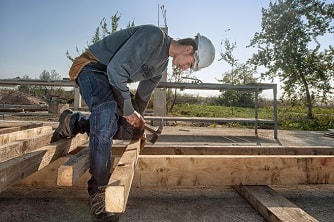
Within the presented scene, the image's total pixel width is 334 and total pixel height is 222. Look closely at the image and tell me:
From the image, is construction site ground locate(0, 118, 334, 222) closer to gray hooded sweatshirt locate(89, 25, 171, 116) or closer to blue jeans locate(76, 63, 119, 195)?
blue jeans locate(76, 63, 119, 195)

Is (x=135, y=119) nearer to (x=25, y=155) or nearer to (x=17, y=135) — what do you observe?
(x=25, y=155)

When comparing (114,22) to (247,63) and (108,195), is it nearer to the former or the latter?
(247,63)

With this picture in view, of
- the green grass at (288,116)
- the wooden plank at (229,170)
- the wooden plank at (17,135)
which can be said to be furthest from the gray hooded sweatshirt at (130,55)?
the green grass at (288,116)

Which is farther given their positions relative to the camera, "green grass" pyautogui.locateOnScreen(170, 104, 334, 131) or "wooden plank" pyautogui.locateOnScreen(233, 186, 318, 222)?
"green grass" pyautogui.locateOnScreen(170, 104, 334, 131)

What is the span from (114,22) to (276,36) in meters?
8.82

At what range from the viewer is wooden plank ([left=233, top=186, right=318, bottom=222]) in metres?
1.23

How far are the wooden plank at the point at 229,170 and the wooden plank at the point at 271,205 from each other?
0.25 ft

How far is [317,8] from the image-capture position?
13422mm

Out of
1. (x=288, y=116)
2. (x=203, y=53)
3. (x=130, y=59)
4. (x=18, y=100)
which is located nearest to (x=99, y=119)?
(x=130, y=59)

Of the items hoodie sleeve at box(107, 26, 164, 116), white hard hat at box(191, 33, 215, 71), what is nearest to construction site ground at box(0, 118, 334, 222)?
hoodie sleeve at box(107, 26, 164, 116)

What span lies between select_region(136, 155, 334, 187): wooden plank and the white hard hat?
0.62 m

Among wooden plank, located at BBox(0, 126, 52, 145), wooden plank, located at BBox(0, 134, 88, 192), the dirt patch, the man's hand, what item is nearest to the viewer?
wooden plank, located at BBox(0, 134, 88, 192)

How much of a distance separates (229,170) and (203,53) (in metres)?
0.79

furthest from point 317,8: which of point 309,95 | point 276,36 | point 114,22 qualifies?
point 114,22
